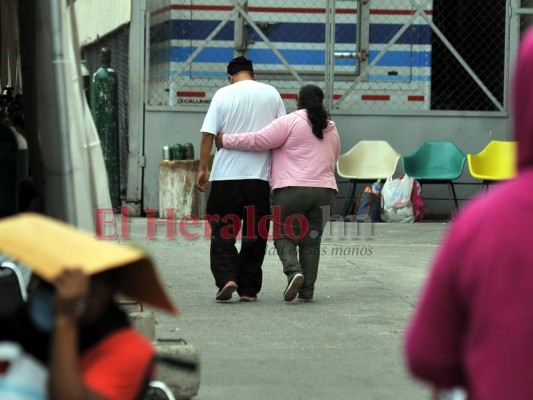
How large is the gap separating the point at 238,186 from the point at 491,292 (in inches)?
261

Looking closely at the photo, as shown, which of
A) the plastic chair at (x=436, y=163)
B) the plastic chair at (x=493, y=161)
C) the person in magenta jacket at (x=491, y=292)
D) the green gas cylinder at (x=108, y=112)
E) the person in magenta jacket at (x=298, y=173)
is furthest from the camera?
the green gas cylinder at (x=108, y=112)

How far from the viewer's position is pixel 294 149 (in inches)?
357

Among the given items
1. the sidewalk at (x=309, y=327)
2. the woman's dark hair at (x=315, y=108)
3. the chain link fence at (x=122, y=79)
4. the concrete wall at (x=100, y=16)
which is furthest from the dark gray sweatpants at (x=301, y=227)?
the chain link fence at (x=122, y=79)

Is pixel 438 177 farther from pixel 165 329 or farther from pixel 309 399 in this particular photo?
pixel 309 399

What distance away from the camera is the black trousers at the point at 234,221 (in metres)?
8.90

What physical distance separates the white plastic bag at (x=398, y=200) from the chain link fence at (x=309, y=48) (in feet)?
4.35

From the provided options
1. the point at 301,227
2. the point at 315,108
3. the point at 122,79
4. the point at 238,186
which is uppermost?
the point at 122,79

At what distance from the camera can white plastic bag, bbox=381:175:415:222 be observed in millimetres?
15141

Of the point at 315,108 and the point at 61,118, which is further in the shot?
the point at 315,108

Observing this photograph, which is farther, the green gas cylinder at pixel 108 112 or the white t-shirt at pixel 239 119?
the green gas cylinder at pixel 108 112

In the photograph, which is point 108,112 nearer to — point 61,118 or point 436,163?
point 436,163

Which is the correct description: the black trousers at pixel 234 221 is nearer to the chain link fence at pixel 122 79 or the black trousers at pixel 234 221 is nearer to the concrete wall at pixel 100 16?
the concrete wall at pixel 100 16

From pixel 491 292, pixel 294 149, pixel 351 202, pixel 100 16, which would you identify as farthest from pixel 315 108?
pixel 100 16

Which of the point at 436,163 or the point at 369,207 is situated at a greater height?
the point at 436,163
